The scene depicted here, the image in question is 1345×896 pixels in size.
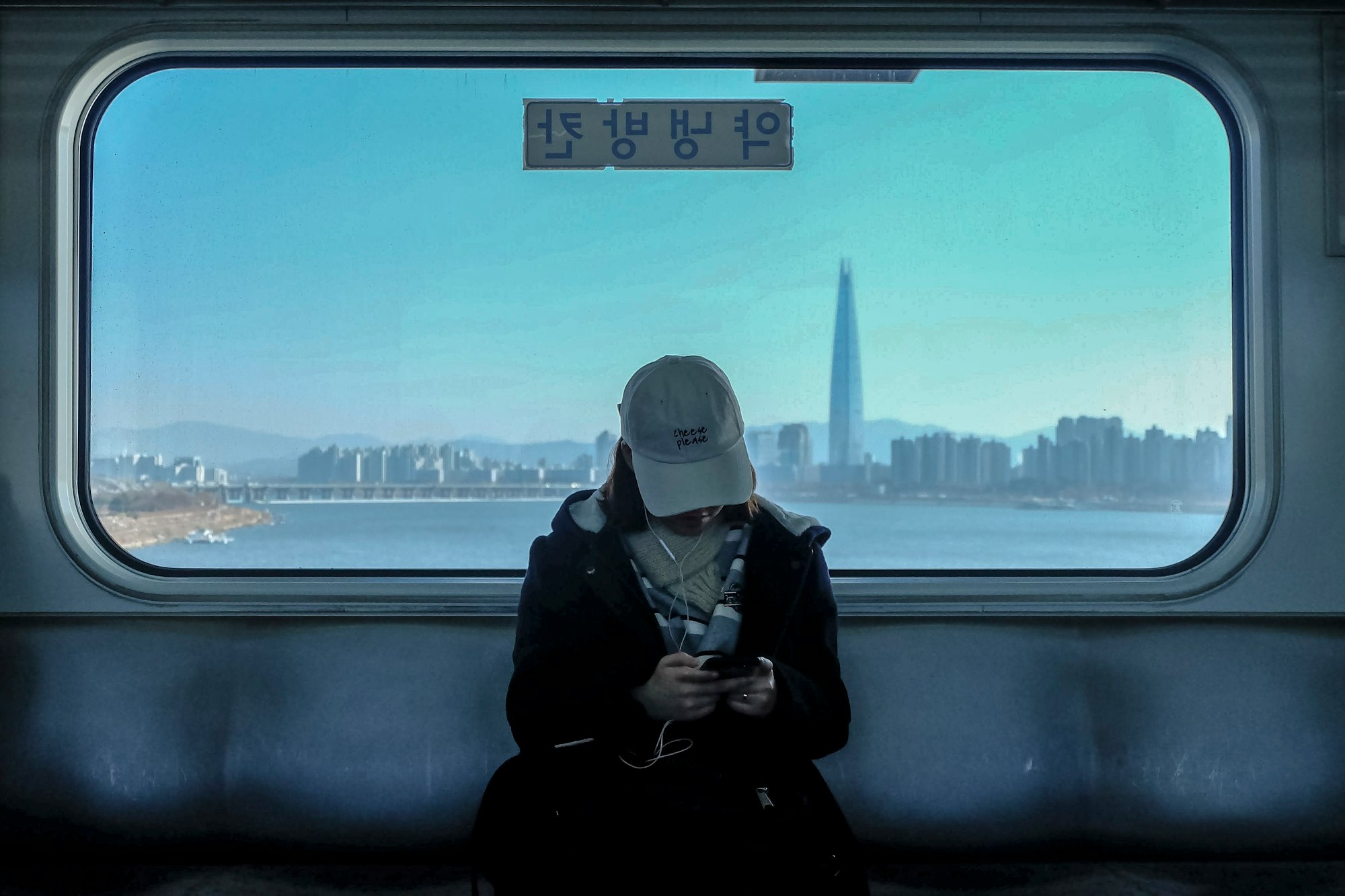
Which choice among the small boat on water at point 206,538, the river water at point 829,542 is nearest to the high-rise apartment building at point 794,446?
the river water at point 829,542

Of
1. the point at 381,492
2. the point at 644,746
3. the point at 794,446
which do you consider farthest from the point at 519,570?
the point at 644,746

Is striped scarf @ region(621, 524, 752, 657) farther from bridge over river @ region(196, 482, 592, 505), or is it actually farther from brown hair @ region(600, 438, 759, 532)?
bridge over river @ region(196, 482, 592, 505)

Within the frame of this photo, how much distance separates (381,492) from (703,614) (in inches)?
54.4

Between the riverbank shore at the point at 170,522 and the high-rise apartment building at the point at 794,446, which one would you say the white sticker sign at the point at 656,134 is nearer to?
the high-rise apartment building at the point at 794,446

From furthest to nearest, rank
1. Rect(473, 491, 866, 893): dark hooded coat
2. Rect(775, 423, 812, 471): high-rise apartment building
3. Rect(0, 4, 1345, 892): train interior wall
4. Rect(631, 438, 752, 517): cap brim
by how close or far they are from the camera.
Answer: Rect(775, 423, 812, 471): high-rise apartment building, Rect(0, 4, 1345, 892): train interior wall, Rect(631, 438, 752, 517): cap brim, Rect(473, 491, 866, 893): dark hooded coat

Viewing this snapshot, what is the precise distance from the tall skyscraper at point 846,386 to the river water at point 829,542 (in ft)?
0.54

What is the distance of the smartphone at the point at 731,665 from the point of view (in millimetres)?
1586

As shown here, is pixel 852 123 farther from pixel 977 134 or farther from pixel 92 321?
pixel 92 321

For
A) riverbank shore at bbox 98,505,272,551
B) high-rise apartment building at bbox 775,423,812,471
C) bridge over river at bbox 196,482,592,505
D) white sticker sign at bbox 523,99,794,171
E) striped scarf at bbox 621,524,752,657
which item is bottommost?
striped scarf at bbox 621,524,752,657

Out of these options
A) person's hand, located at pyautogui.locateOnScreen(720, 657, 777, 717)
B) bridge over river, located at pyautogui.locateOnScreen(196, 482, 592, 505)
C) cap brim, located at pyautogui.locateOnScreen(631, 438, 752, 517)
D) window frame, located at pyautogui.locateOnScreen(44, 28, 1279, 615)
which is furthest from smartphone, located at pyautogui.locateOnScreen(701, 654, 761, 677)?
bridge over river, located at pyautogui.locateOnScreen(196, 482, 592, 505)

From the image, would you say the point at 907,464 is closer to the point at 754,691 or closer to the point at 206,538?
the point at 754,691

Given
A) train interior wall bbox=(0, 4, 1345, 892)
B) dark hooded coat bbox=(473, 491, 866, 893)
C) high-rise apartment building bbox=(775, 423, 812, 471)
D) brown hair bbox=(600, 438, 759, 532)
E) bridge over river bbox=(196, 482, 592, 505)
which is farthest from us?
bridge over river bbox=(196, 482, 592, 505)

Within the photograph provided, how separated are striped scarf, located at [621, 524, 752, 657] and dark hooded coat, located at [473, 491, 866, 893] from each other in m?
0.02

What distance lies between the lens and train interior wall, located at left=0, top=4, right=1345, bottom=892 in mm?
2480
